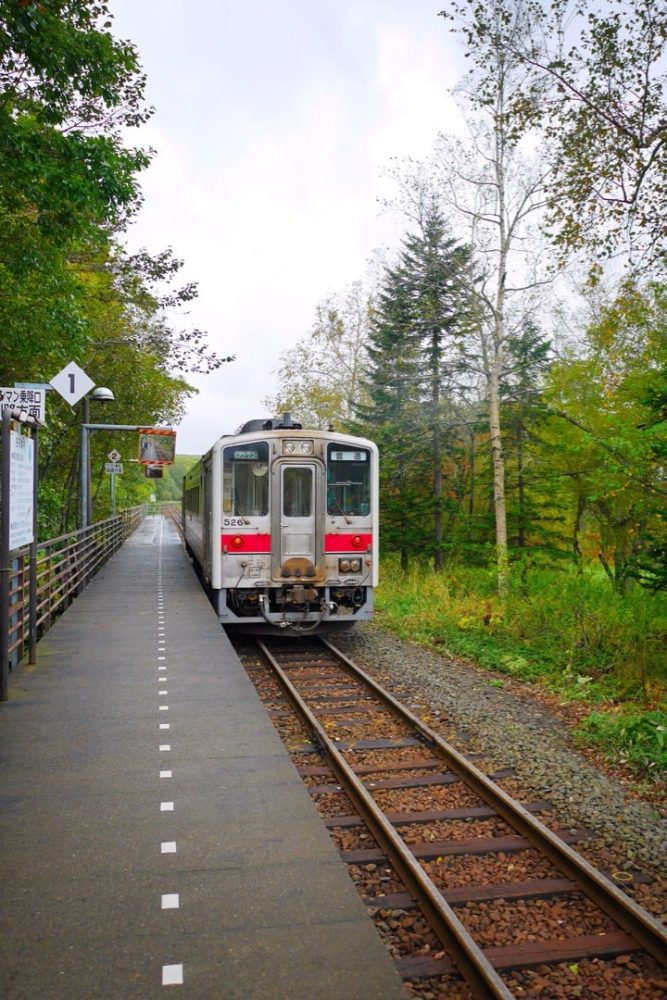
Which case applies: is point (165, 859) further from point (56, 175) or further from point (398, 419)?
point (398, 419)

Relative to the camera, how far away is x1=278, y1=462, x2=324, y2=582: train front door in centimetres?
1084

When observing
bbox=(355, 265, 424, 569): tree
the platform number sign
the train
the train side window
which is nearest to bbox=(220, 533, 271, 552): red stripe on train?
the train

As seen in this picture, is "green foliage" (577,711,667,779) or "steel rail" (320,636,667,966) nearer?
"steel rail" (320,636,667,966)

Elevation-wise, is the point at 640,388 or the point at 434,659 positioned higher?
the point at 640,388

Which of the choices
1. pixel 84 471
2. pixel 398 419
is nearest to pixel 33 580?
pixel 84 471

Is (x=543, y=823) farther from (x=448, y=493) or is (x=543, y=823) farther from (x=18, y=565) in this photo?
(x=448, y=493)

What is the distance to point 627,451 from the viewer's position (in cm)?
1110

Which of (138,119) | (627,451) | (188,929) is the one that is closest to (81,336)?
(138,119)

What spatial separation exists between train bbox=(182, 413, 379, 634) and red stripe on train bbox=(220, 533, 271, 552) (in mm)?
14

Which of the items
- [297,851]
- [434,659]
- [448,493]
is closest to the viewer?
[297,851]

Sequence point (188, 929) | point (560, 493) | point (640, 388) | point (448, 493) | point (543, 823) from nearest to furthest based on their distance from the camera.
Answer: point (188, 929) < point (543, 823) < point (640, 388) < point (560, 493) < point (448, 493)

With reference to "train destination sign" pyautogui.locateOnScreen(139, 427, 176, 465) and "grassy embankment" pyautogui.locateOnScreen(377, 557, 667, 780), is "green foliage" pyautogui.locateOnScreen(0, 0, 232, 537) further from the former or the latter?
"grassy embankment" pyautogui.locateOnScreen(377, 557, 667, 780)

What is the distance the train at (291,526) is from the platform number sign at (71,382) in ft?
6.56

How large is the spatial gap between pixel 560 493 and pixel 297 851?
15.1 m
